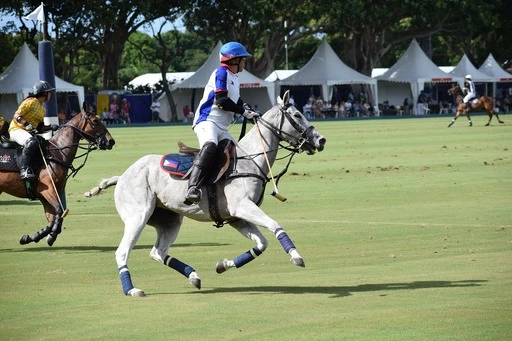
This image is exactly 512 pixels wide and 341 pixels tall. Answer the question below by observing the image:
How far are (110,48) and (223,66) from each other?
212 ft

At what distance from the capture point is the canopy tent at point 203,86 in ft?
238

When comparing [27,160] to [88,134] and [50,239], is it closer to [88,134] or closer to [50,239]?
[88,134]

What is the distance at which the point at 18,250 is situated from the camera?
17.0 metres

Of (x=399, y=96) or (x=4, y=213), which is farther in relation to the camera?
(x=399, y=96)

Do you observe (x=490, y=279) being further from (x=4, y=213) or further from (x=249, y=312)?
(x=4, y=213)

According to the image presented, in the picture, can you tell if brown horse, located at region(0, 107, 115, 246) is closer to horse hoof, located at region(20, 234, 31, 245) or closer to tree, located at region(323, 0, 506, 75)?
horse hoof, located at region(20, 234, 31, 245)

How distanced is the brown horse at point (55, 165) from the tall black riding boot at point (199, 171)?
486 cm

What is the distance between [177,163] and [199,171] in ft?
1.50

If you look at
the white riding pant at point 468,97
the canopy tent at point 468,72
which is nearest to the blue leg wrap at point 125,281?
the white riding pant at point 468,97

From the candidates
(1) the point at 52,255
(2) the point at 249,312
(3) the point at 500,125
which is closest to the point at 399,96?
(3) the point at 500,125

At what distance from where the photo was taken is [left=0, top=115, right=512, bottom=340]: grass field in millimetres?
9992

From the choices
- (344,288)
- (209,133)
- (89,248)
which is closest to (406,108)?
(89,248)

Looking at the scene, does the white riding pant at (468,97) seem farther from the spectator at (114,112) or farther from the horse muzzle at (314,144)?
the horse muzzle at (314,144)

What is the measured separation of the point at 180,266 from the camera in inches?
498
